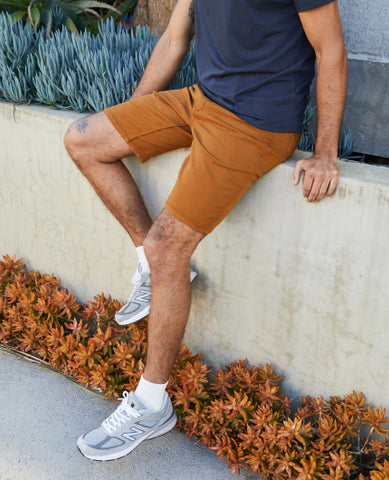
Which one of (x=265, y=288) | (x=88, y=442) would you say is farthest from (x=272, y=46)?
(x=88, y=442)

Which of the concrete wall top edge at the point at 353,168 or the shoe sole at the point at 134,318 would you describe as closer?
the concrete wall top edge at the point at 353,168

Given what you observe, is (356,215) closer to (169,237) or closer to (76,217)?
(169,237)

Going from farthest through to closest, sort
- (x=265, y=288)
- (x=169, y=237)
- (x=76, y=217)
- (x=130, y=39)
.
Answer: (x=130, y=39) < (x=76, y=217) < (x=265, y=288) < (x=169, y=237)

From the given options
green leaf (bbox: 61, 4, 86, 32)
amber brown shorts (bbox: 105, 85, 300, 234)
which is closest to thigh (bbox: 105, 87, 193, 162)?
amber brown shorts (bbox: 105, 85, 300, 234)

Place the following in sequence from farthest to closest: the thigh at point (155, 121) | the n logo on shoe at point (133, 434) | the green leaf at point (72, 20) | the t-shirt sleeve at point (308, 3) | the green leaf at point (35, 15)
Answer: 1. the green leaf at point (72, 20)
2. the green leaf at point (35, 15)
3. the thigh at point (155, 121)
4. the n logo on shoe at point (133, 434)
5. the t-shirt sleeve at point (308, 3)

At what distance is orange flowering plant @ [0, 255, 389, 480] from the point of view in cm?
203

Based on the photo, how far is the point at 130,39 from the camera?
3.16 metres

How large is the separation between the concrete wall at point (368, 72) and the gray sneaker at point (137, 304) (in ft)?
4.15

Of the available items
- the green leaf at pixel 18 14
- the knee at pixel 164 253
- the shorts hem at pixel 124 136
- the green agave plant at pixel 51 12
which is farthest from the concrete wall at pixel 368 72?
the green leaf at pixel 18 14

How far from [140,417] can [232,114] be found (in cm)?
127

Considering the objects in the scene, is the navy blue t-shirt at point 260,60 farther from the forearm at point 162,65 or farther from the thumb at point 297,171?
the forearm at point 162,65

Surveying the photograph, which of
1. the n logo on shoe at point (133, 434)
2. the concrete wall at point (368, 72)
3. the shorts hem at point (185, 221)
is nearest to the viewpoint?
the shorts hem at point (185, 221)

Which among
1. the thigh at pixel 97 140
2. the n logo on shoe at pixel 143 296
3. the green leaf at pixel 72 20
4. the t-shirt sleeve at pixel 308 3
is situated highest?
the t-shirt sleeve at pixel 308 3

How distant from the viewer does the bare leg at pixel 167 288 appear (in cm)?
211
